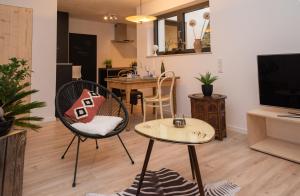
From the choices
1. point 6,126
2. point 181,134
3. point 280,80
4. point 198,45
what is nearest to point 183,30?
point 198,45

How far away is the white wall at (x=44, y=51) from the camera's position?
3678 millimetres

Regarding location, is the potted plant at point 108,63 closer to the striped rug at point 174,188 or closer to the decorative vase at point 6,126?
the striped rug at point 174,188

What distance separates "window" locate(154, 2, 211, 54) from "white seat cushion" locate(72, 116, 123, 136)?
2.30 metres

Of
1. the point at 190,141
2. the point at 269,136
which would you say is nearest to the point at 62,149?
the point at 190,141

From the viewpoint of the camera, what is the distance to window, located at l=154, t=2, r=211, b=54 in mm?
3875

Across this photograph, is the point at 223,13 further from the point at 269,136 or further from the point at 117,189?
the point at 117,189

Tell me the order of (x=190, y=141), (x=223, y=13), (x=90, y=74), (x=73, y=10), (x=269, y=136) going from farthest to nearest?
1. (x=90, y=74)
2. (x=73, y=10)
3. (x=223, y=13)
4. (x=269, y=136)
5. (x=190, y=141)

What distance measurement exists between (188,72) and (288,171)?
7.65 feet

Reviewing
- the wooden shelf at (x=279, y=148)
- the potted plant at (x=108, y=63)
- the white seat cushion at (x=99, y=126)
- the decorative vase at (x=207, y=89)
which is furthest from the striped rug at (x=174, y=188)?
the potted plant at (x=108, y=63)

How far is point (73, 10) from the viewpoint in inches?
227

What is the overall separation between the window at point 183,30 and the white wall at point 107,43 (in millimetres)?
2974

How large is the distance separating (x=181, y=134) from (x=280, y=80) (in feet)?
4.88

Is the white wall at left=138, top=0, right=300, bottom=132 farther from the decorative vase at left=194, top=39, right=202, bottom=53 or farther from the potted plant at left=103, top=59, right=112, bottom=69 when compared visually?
the potted plant at left=103, top=59, right=112, bottom=69

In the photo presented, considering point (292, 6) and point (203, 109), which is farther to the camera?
point (203, 109)
